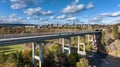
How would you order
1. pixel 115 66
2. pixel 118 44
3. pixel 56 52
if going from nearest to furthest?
pixel 56 52 → pixel 115 66 → pixel 118 44

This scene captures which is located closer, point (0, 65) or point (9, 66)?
point (9, 66)

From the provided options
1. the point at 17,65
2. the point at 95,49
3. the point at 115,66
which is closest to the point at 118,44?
the point at 95,49

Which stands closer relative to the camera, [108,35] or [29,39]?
[29,39]

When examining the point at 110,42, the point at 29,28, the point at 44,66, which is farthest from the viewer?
the point at 29,28

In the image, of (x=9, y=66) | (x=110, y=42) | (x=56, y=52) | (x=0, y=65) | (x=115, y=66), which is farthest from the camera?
(x=110, y=42)

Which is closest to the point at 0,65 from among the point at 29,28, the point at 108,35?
the point at 108,35

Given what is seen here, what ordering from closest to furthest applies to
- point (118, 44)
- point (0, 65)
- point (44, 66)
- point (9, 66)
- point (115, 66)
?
point (9, 66)
point (0, 65)
point (44, 66)
point (115, 66)
point (118, 44)

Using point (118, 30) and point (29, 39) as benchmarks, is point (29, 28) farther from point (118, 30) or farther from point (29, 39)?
point (29, 39)

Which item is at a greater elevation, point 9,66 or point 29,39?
point 29,39

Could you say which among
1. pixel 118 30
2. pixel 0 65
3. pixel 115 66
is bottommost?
pixel 115 66

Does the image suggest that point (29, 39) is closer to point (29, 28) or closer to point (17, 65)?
point (17, 65)
